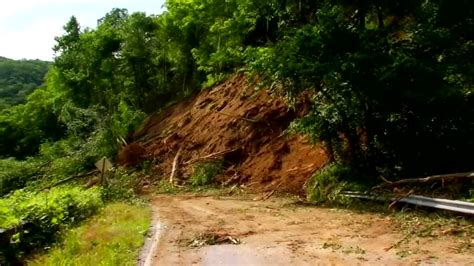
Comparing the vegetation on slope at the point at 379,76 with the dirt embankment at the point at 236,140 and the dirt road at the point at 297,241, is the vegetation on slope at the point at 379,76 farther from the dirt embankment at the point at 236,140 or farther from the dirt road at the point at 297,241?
the dirt embankment at the point at 236,140

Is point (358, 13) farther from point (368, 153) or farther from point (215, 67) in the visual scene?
point (215, 67)

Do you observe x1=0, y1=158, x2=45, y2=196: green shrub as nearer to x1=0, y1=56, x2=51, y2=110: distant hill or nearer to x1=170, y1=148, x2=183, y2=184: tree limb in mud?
x1=170, y1=148, x2=183, y2=184: tree limb in mud

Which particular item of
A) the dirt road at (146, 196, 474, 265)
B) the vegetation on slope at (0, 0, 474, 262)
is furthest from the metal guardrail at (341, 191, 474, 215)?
the vegetation on slope at (0, 0, 474, 262)

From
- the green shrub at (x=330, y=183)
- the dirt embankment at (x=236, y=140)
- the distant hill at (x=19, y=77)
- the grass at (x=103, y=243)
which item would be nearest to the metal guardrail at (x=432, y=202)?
the green shrub at (x=330, y=183)

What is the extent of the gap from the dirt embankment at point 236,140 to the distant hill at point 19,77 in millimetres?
79757

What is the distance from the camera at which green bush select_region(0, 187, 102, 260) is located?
12.9 meters

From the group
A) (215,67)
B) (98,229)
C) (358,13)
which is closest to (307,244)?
(98,229)

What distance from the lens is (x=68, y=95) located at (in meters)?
53.6

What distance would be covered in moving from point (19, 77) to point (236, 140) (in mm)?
115433

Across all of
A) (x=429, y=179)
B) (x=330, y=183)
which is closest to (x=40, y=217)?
(x=330, y=183)

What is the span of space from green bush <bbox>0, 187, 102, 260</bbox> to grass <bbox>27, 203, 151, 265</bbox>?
489mm

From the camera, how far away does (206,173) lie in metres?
30.3

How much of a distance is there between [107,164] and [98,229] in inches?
416

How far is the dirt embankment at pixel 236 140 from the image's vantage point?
25875 millimetres
